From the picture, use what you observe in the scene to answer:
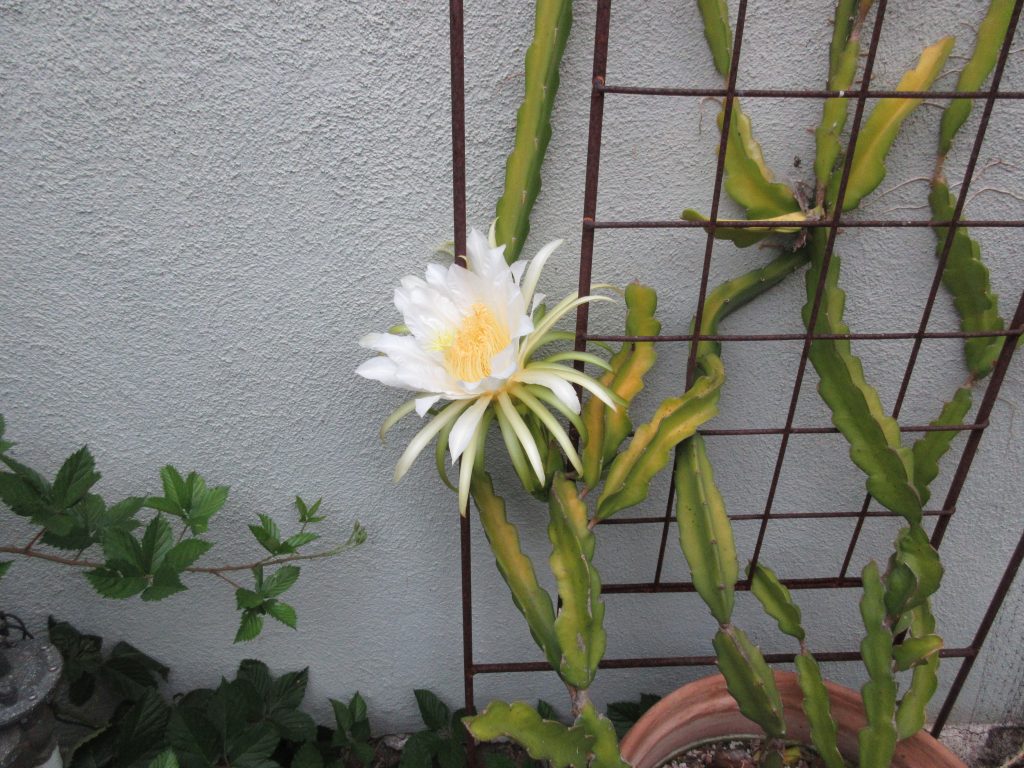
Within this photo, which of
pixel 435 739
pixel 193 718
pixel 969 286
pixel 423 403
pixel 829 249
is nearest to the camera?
pixel 423 403

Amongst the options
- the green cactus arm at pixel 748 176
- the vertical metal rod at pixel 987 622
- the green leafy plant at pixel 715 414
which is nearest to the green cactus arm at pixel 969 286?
the green leafy plant at pixel 715 414

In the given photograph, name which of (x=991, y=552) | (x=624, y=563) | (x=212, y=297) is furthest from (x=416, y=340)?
(x=991, y=552)

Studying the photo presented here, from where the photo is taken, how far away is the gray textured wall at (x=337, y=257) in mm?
992

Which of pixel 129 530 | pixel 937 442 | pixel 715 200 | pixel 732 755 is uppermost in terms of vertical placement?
pixel 715 200

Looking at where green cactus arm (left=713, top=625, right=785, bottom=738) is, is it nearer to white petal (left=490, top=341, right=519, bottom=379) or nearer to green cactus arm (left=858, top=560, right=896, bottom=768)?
green cactus arm (left=858, top=560, right=896, bottom=768)

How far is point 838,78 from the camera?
100cm

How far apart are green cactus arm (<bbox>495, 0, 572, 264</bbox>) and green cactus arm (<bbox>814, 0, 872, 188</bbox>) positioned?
37 cm

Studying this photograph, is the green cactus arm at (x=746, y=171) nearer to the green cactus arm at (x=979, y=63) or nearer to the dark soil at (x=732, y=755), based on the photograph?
the green cactus arm at (x=979, y=63)

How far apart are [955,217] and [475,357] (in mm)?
706

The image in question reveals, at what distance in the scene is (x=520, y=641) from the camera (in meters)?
1.43

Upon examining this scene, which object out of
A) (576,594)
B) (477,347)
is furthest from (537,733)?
(477,347)

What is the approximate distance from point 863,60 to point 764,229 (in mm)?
262

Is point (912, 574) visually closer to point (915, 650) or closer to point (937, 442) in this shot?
point (915, 650)

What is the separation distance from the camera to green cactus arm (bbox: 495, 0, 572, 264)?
3.05 ft
